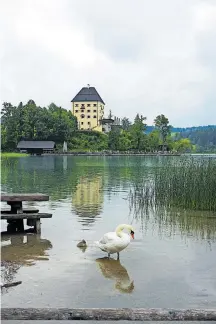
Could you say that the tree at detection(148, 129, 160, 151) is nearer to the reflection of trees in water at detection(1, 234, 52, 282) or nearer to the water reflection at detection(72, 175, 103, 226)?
the water reflection at detection(72, 175, 103, 226)

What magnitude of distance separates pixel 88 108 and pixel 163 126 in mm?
24529

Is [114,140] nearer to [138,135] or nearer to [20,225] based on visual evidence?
[138,135]

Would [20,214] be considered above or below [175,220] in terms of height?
above

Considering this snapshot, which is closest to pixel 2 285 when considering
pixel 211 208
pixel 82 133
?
pixel 211 208

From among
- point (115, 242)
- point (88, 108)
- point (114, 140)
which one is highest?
point (88, 108)

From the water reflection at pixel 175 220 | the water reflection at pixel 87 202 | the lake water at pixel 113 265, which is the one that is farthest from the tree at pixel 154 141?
the lake water at pixel 113 265

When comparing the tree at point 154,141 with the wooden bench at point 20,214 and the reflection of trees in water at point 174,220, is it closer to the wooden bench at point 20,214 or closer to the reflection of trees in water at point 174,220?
the reflection of trees in water at point 174,220

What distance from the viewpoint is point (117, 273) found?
7.62m

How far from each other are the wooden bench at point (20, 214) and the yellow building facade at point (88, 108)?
117m

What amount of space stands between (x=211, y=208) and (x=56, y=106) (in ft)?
367

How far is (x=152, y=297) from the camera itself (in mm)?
→ 6387

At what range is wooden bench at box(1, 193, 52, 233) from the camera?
10195mm

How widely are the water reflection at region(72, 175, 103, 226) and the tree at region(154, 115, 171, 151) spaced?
94624 mm

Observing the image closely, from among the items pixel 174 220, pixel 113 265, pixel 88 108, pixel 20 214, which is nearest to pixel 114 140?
pixel 88 108
